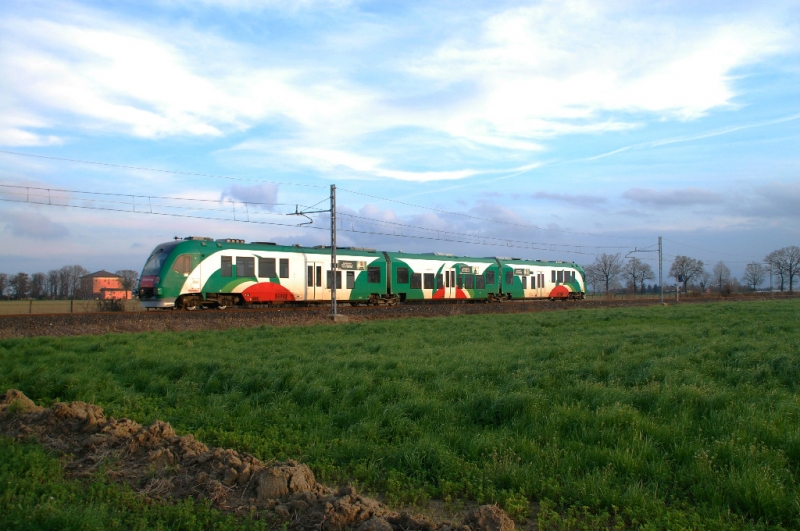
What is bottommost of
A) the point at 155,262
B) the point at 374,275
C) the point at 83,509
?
the point at 83,509

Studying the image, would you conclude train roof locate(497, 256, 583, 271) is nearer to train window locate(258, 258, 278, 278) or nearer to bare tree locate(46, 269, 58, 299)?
train window locate(258, 258, 278, 278)

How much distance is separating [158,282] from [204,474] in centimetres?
2147

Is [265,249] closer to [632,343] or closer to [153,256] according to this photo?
[153,256]

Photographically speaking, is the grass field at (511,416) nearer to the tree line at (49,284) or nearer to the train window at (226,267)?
the train window at (226,267)

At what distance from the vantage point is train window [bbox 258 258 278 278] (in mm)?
27875

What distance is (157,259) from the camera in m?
25.3

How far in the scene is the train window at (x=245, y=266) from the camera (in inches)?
1062

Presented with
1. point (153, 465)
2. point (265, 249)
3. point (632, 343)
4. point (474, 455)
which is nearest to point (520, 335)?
point (632, 343)

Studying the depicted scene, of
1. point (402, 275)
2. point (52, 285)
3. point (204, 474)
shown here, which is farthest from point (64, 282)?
point (204, 474)

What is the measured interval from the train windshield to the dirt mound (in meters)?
18.9

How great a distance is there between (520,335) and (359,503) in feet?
42.3

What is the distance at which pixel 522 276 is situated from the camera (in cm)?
4484

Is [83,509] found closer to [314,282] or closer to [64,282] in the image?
[314,282]

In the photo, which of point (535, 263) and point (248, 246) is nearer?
point (248, 246)
